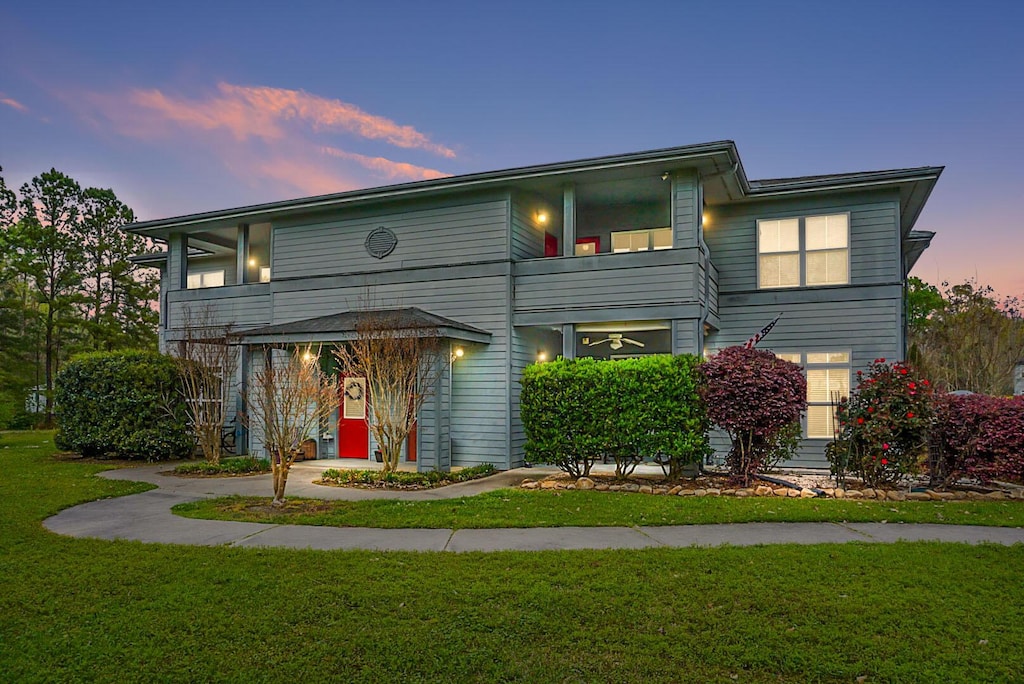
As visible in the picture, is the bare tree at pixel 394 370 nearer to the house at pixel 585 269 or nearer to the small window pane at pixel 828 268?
the house at pixel 585 269

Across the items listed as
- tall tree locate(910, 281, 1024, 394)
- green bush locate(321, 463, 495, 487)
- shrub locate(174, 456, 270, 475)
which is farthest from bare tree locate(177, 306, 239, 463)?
tall tree locate(910, 281, 1024, 394)

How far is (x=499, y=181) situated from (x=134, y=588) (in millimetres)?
8827

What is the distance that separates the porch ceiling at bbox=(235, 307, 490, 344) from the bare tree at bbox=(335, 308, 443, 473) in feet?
0.09

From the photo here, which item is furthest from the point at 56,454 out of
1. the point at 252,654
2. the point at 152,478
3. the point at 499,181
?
the point at 252,654

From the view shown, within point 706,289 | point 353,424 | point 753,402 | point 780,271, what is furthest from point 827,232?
point 353,424

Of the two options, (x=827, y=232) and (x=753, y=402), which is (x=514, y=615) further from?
(x=827, y=232)

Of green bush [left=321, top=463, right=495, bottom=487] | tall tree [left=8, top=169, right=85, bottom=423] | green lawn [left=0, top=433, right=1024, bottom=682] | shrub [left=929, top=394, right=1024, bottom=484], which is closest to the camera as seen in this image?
green lawn [left=0, top=433, right=1024, bottom=682]

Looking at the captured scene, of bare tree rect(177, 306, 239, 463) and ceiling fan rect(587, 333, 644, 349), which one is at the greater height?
ceiling fan rect(587, 333, 644, 349)

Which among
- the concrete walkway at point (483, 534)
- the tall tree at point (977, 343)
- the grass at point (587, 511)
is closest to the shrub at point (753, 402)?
the grass at point (587, 511)

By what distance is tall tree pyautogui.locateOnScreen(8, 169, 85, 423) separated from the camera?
22.6 m

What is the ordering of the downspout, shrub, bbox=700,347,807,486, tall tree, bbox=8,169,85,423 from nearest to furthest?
1. shrub, bbox=700,347,807,486
2. the downspout
3. tall tree, bbox=8,169,85,423

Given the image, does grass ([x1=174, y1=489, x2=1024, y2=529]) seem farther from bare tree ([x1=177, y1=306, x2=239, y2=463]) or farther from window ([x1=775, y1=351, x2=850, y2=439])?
bare tree ([x1=177, y1=306, x2=239, y2=463])

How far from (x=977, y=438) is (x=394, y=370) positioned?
8.54 m

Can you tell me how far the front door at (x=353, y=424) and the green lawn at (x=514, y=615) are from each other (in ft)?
23.1
